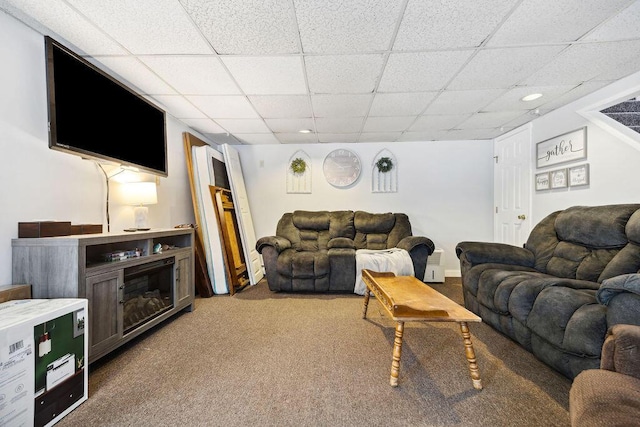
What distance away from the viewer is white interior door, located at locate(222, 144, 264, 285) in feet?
12.2

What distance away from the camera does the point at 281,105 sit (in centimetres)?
281

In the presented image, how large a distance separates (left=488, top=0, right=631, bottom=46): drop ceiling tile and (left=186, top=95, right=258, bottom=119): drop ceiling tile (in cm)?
226

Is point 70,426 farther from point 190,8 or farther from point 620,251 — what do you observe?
point 620,251

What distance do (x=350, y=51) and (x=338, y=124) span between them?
1.53 m

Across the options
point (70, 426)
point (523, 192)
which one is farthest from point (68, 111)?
point (523, 192)

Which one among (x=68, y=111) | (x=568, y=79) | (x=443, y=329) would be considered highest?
(x=568, y=79)

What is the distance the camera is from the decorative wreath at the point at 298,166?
4293mm

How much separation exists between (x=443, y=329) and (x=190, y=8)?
117 inches

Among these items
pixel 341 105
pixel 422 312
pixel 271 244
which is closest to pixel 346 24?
pixel 341 105

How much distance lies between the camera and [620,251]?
1815mm

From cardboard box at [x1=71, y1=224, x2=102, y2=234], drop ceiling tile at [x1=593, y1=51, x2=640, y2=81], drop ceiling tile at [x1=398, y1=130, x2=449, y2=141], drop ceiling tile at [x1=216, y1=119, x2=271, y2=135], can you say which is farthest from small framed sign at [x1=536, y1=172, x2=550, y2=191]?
cardboard box at [x1=71, y1=224, x2=102, y2=234]

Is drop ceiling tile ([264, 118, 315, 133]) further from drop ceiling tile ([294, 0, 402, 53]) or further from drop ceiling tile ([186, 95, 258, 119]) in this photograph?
drop ceiling tile ([294, 0, 402, 53])

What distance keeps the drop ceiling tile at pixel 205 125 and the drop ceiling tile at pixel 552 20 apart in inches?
121

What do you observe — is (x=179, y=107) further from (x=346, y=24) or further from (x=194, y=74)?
(x=346, y=24)
